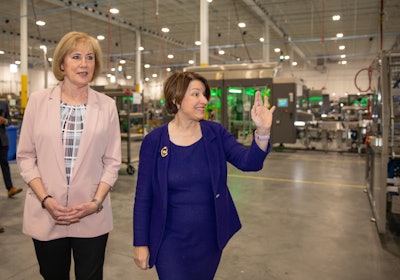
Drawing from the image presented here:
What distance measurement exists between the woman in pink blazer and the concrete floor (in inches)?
50.4

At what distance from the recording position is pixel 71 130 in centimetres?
166

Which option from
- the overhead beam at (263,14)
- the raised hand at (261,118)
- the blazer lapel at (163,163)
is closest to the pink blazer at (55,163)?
the blazer lapel at (163,163)

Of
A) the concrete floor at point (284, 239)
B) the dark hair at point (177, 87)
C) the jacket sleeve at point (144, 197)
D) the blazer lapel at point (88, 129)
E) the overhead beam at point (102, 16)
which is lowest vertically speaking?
the concrete floor at point (284, 239)

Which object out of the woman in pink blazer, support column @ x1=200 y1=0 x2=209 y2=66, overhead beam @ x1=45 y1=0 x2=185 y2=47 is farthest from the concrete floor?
overhead beam @ x1=45 y1=0 x2=185 y2=47

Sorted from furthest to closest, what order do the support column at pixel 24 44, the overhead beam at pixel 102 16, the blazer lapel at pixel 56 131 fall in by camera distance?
the overhead beam at pixel 102 16
the support column at pixel 24 44
the blazer lapel at pixel 56 131

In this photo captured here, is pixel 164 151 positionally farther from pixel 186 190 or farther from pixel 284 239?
pixel 284 239

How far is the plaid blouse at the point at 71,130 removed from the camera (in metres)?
1.64

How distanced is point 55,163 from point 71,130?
0.17m

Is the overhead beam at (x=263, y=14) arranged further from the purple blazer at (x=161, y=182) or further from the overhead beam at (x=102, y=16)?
the purple blazer at (x=161, y=182)

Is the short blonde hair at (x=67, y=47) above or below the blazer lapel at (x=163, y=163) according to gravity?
above

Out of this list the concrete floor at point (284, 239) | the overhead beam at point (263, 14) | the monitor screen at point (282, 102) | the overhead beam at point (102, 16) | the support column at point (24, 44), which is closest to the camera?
the concrete floor at point (284, 239)

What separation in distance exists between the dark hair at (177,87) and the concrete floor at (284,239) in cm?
177

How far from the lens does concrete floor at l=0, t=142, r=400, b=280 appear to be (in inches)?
114

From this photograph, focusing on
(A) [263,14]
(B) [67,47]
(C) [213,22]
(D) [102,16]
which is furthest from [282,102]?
(B) [67,47]
